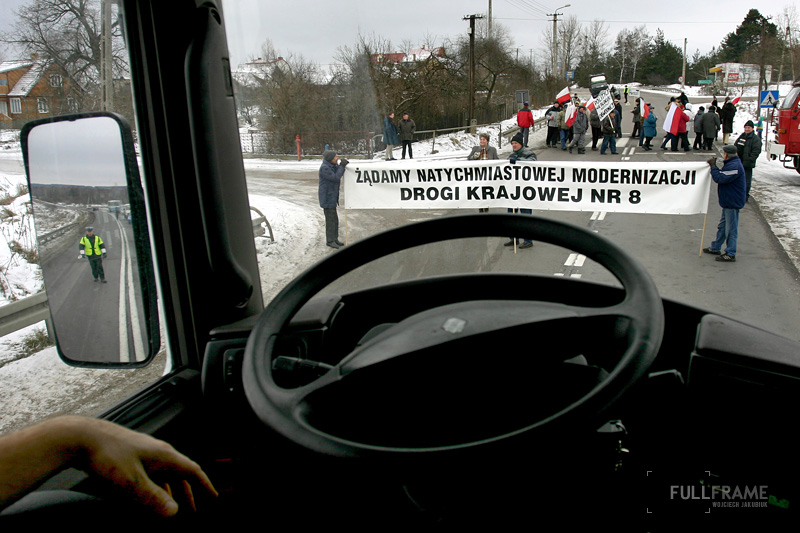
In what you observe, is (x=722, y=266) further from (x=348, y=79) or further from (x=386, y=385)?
(x=386, y=385)

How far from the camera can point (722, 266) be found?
6.56m

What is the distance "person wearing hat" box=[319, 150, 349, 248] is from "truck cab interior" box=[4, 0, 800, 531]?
0.92m

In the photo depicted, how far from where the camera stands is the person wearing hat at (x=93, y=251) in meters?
1.45

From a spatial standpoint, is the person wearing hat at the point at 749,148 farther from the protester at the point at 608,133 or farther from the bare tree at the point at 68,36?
the bare tree at the point at 68,36

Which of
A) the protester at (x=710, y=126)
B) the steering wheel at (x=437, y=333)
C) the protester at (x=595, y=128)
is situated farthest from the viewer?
the protester at (x=595, y=128)

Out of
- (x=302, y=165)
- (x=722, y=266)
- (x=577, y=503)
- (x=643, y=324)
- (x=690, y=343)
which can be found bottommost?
(x=722, y=266)

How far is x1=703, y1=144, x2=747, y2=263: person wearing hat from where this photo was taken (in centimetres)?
707

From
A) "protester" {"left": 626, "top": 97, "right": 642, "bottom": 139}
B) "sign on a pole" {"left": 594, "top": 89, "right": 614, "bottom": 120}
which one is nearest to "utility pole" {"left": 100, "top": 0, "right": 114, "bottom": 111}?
"sign on a pole" {"left": 594, "top": 89, "right": 614, "bottom": 120}

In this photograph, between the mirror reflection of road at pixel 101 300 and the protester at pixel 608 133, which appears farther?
the protester at pixel 608 133

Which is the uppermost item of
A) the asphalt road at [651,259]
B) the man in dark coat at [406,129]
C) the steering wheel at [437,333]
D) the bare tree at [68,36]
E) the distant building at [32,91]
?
the bare tree at [68,36]

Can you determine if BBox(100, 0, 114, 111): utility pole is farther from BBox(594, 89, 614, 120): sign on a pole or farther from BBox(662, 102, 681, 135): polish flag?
BBox(662, 102, 681, 135): polish flag

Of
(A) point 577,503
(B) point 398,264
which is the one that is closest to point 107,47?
(B) point 398,264

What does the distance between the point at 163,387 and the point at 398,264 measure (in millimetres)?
840

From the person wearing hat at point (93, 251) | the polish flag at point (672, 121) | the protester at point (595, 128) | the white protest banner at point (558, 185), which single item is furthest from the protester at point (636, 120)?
the person wearing hat at point (93, 251)
